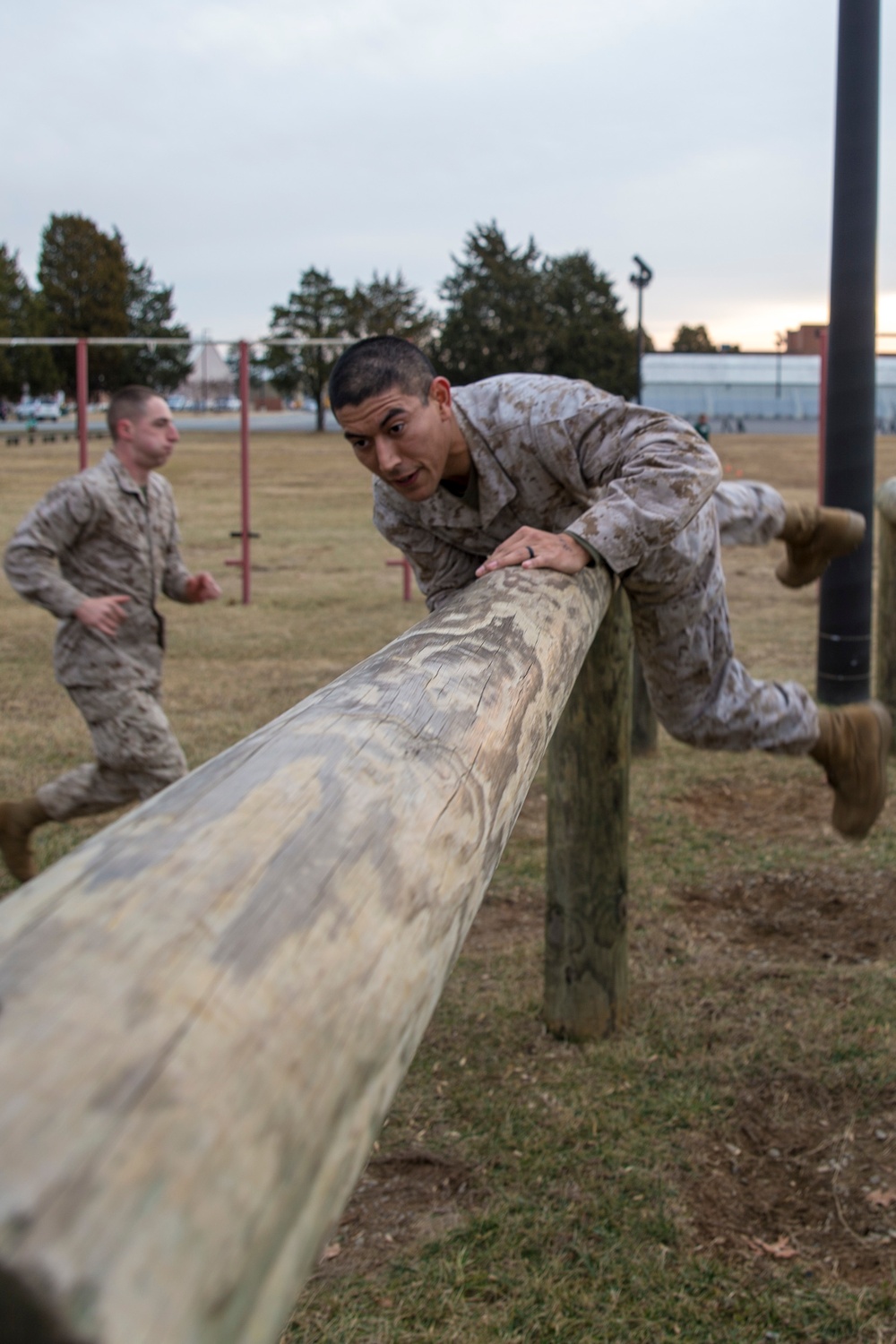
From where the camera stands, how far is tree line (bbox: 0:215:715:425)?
37.5 m

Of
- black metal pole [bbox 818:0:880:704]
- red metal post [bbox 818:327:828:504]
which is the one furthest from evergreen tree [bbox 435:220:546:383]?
black metal pole [bbox 818:0:880:704]

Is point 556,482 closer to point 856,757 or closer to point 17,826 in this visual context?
point 856,757

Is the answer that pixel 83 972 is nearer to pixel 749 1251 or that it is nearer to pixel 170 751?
pixel 749 1251

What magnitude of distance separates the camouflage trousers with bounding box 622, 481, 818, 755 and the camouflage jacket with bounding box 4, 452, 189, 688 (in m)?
1.96

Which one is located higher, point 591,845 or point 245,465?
point 245,465

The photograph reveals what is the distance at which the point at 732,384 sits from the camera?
150 ft

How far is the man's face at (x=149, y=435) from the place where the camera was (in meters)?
4.35

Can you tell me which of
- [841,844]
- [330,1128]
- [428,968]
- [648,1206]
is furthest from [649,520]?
[841,844]

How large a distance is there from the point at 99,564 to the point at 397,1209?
263 centimetres

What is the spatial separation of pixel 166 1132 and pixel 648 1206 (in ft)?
7.99

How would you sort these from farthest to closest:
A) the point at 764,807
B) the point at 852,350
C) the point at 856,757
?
the point at 852,350, the point at 764,807, the point at 856,757

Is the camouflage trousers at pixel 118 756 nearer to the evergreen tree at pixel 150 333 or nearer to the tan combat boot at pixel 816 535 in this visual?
the tan combat boot at pixel 816 535

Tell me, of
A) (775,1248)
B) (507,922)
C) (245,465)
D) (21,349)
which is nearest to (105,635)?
(507,922)

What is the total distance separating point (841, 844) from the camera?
15.9ft
